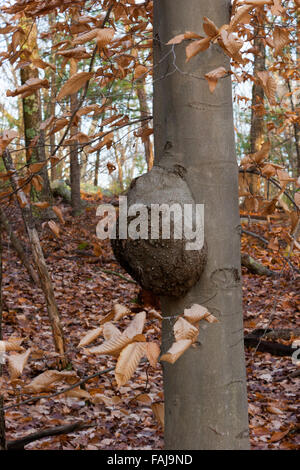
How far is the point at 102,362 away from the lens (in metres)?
4.77

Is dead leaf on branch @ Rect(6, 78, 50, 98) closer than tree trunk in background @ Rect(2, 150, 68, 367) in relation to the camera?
Yes

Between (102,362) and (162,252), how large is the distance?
374 centimetres

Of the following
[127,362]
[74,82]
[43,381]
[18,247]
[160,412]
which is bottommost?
[160,412]

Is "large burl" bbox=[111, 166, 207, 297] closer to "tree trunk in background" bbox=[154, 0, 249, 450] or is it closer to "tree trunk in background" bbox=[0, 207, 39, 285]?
"tree trunk in background" bbox=[154, 0, 249, 450]

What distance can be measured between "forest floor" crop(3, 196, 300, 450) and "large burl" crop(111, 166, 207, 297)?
126 mm

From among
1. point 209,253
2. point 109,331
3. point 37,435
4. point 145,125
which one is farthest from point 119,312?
point 37,435

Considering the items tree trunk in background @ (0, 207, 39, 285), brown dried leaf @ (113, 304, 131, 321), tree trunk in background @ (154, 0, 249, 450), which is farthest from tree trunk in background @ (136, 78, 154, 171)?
tree trunk in background @ (0, 207, 39, 285)

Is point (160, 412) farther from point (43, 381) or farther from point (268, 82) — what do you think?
point (268, 82)

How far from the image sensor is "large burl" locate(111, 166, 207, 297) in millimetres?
1319

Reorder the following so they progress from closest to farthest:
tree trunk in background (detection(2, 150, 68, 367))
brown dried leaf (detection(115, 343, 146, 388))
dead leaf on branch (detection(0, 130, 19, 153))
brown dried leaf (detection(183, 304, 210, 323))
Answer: brown dried leaf (detection(115, 343, 146, 388)) → brown dried leaf (detection(183, 304, 210, 323)) → dead leaf on branch (detection(0, 130, 19, 153)) → tree trunk in background (detection(2, 150, 68, 367))

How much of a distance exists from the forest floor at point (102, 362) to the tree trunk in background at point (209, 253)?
225 mm

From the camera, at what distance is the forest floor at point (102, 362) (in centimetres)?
314

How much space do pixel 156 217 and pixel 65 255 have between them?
7.10 m
